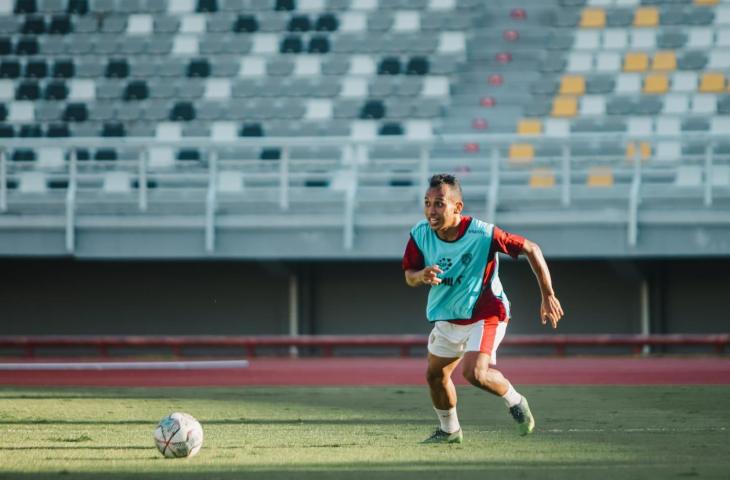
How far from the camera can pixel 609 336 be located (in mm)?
16734

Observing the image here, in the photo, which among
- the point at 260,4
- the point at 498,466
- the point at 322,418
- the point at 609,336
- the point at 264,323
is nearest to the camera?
the point at 498,466

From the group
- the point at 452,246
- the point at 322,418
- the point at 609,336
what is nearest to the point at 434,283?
the point at 452,246

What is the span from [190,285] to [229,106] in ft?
18.4

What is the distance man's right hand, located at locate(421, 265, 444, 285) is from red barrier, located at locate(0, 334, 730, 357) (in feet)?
31.9

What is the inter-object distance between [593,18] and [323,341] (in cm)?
A: 962

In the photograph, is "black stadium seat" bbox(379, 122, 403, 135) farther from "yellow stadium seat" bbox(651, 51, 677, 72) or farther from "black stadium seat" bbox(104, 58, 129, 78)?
"black stadium seat" bbox(104, 58, 129, 78)

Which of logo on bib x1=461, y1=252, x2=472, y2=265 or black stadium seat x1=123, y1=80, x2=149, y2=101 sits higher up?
black stadium seat x1=123, y1=80, x2=149, y2=101

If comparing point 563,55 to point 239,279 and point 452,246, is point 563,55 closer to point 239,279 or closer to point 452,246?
point 239,279

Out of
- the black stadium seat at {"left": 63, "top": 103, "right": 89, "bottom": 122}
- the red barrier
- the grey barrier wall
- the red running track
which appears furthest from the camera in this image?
the black stadium seat at {"left": 63, "top": 103, "right": 89, "bottom": 122}

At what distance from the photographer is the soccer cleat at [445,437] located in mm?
7527

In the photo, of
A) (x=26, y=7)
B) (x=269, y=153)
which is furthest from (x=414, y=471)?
(x=26, y=7)

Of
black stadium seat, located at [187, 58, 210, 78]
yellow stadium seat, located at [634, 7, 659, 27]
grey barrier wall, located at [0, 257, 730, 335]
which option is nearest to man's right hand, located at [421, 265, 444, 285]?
grey barrier wall, located at [0, 257, 730, 335]

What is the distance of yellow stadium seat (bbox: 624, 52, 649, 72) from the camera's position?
2266cm

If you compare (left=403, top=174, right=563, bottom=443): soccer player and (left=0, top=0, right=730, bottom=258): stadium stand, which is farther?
(left=0, top=0, right=730, bottom=258): stadium stand
